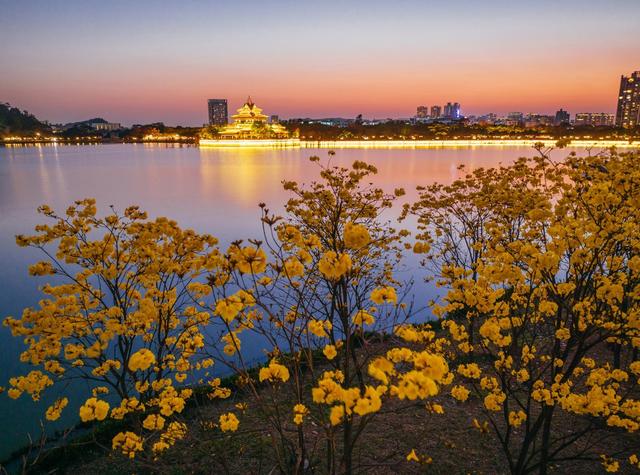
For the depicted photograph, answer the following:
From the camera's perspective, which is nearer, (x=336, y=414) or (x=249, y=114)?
(x=336, y=414)

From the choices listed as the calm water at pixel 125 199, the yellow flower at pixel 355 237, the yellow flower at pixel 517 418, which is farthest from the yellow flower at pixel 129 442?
the calm water at pixel 125 199

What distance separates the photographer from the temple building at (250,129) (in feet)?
461

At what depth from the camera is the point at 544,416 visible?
4.89m

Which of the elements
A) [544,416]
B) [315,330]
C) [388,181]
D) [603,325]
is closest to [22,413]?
[315,330]

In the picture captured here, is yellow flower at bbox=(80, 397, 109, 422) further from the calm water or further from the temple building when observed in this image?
the temple building

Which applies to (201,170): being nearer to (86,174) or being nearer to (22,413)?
(86,174)

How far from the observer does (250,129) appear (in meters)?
144

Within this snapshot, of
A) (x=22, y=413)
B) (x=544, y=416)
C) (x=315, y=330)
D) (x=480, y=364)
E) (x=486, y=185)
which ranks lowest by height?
(x=22, y=413)

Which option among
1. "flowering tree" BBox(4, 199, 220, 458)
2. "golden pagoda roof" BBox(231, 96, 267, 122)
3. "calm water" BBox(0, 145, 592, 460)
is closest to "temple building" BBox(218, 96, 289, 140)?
"golden pagoda roof" BBox(231, 96, 267, 122)

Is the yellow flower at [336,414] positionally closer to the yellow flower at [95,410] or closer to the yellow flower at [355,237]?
the yellow flower at [355,237]

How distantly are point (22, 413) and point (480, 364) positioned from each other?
1054 cm

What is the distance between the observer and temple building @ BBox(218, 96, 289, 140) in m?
140

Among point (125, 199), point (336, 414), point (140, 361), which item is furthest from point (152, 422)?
point (125, 199)

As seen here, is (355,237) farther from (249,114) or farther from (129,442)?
(249,114)
